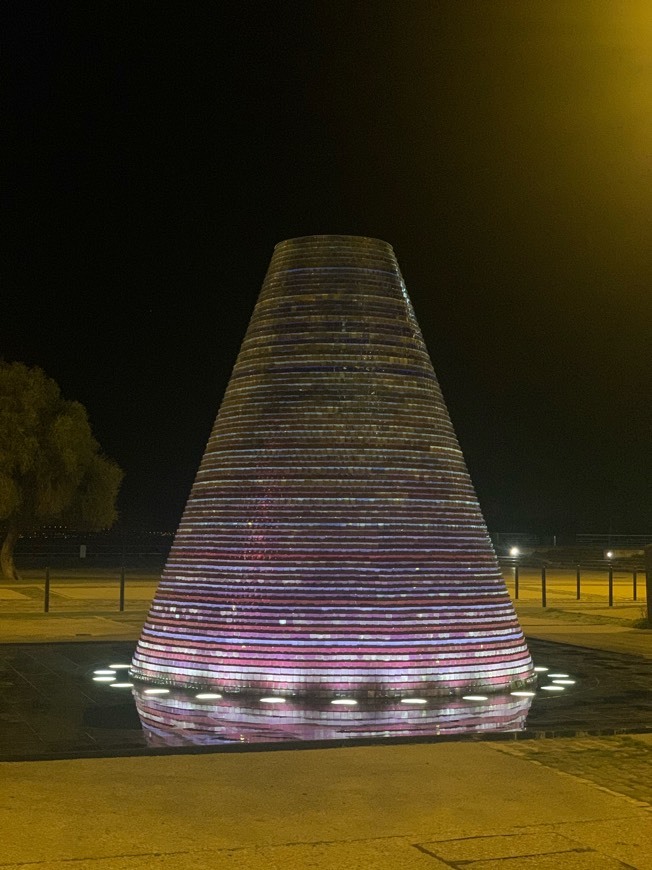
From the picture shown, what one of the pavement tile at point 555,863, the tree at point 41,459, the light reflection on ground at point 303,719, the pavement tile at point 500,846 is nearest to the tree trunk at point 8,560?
the tree at point 41,459

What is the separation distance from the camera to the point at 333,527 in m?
11.4

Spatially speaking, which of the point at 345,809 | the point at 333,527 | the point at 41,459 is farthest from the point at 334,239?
the point at 41,459

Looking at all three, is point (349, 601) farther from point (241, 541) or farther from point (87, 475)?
point (87, 475)

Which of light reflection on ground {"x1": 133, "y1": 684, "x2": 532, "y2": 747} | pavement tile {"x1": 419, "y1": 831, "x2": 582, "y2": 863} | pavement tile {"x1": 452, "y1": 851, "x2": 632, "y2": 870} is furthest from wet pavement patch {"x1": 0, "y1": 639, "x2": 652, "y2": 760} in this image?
pavement tile {"x1": 452, "y1": 851, "x2": 632, "y2": 870}

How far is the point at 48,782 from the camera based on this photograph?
24.3ft

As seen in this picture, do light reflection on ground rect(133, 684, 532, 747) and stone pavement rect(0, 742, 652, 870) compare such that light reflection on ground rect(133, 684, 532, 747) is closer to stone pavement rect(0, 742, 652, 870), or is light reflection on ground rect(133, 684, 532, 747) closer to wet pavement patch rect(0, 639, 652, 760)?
wet pavement patch rect(0, 639, 652, 760)

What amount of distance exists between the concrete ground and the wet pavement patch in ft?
1.19

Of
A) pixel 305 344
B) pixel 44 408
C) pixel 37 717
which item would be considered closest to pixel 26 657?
pixel 37 717

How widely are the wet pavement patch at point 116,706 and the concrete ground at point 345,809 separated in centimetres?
36

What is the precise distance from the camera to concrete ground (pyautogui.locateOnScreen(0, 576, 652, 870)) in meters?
5.87

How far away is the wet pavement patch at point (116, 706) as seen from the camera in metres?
8.84

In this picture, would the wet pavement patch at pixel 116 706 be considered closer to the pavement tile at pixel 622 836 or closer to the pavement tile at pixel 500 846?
the pavement tile at pixel 622 836

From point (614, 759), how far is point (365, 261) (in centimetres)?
624

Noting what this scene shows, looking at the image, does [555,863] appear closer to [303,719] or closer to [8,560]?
[303,719]
